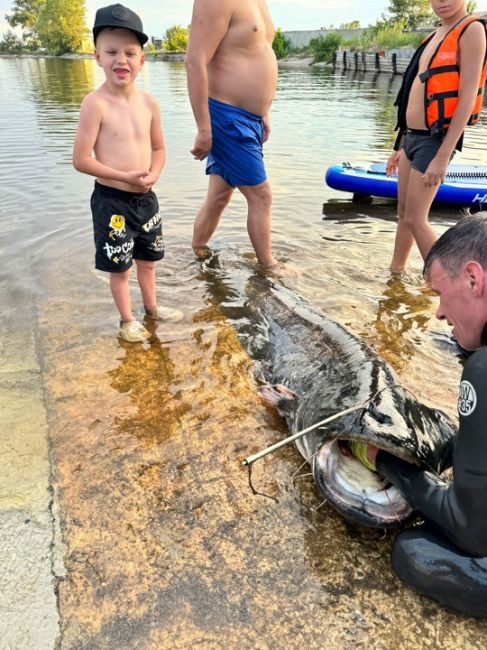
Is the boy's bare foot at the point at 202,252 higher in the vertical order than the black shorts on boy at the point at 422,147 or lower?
lower

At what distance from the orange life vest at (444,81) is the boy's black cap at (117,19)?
226 cm

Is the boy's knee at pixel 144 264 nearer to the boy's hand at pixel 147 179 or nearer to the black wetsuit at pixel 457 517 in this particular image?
the boy's hand at pixel 147 179

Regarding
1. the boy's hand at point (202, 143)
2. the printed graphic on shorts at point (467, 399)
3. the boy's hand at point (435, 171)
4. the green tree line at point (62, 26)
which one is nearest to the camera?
the printed graphic on shorts at point (467, 399)

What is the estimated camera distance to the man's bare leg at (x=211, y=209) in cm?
489

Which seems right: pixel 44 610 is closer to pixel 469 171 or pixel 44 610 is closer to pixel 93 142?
pixel 93 142

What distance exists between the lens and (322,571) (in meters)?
1.95

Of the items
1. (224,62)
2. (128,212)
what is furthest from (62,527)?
(224,62)

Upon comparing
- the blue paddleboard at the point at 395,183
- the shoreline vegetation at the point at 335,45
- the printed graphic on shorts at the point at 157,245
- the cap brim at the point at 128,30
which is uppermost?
the shoreline vegetation at the point at 335,45

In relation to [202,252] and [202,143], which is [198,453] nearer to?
[202,143]

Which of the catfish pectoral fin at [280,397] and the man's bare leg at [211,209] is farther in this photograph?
the man's bare leg at [211,209]

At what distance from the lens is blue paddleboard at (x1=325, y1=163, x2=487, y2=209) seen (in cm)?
718

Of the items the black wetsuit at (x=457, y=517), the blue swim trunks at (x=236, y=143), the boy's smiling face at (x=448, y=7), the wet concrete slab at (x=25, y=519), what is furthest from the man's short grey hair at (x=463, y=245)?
the blue swim trunks at (x=236, y=143)

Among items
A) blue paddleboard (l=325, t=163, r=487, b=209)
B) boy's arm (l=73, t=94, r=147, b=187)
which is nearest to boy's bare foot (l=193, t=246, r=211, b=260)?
boy's arm (l=73, t=94, r=147, b=187)

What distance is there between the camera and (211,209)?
16.7 feet
